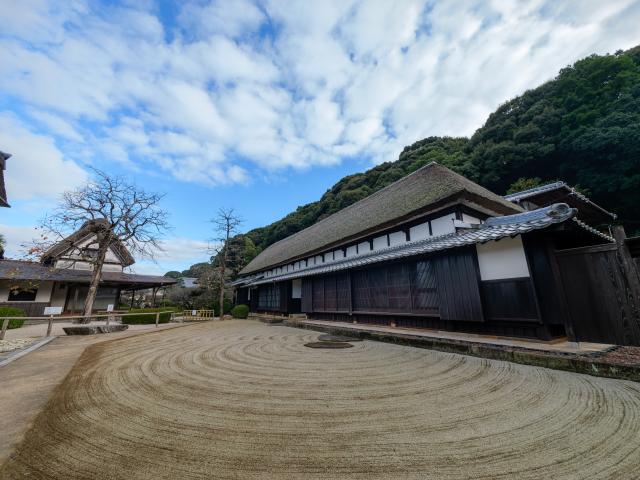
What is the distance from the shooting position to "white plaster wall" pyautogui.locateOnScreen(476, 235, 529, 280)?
18.0ft

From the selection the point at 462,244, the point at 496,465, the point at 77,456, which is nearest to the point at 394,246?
the point at 462,244

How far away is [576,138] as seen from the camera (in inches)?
775

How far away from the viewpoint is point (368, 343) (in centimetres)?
647

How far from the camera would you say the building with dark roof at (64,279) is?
1421 cm

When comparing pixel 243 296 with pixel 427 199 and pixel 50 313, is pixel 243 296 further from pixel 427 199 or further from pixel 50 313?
pixel 427 199

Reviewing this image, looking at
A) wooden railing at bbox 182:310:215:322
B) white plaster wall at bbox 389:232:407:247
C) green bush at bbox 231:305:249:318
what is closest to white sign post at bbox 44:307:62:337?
wooden railing at bbox 182:310:215:322

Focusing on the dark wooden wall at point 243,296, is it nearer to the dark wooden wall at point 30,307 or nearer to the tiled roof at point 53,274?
the tiled roof at point 53,274

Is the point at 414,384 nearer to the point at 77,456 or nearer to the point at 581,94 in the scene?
the point at 77,456

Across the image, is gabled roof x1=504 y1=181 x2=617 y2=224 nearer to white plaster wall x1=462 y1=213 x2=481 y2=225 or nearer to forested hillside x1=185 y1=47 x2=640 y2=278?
forested hillside x1=185 y1=47 x2=640 y2=278

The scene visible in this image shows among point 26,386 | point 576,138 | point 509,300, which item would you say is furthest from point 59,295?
point 576,138

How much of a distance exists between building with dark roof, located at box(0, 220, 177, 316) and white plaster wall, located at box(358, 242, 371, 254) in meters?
12.5

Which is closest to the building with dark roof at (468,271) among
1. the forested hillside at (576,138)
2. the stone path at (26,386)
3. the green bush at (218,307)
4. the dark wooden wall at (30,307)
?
the stone path at (26,386)

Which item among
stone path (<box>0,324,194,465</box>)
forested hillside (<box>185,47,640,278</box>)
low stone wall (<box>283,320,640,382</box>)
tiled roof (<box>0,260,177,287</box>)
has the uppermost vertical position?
forested hillside (<box>185,47,640,278</box>)

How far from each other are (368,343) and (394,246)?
4.15 m
